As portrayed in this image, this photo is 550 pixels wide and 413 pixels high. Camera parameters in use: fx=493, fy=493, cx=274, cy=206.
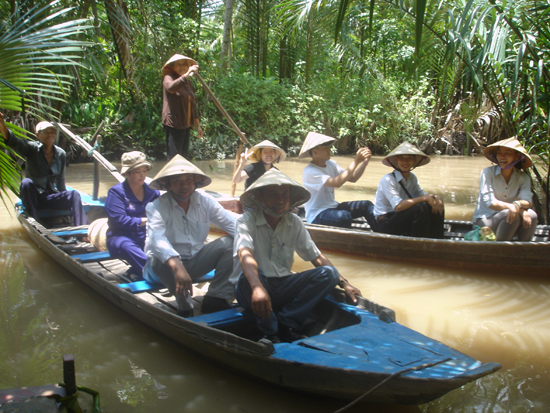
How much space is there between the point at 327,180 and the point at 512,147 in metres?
1.68

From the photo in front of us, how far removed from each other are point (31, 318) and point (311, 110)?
41.9 feet

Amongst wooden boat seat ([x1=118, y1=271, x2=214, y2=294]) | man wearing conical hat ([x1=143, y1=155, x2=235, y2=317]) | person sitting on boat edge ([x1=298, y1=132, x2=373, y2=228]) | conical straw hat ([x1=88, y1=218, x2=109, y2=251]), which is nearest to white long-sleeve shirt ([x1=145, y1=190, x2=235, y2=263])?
man wearing conical hat ([x1=143, y1=155, x2=235, y2=317])

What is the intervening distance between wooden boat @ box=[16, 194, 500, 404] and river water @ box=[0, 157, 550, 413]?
15 cm

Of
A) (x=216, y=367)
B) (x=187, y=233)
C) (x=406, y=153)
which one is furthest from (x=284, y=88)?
(x=216, y=367)

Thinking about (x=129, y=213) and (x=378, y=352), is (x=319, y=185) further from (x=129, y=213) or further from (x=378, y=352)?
(x=378, y=352)

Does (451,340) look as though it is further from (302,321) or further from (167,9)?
(167,9)

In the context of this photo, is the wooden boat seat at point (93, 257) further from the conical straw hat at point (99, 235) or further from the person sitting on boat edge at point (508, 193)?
the person sitting on boat edge at point (508, 193)

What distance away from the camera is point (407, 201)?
179 inches

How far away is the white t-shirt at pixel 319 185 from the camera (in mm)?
4957

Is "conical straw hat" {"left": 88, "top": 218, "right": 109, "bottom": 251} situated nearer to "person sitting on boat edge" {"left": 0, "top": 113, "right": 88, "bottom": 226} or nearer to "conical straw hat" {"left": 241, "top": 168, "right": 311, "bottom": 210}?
"person sitting on boat edge" {"left": 0, "top": 113, "right": 88, "bottom": 226}

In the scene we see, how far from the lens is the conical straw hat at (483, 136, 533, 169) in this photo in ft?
14.2

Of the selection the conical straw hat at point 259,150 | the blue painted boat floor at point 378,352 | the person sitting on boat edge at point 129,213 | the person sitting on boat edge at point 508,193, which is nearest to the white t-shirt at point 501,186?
the person sitting on boat edge at point 508,193

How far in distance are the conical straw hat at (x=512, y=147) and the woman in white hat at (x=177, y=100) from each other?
3262 millimetres

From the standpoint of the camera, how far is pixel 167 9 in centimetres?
1196
